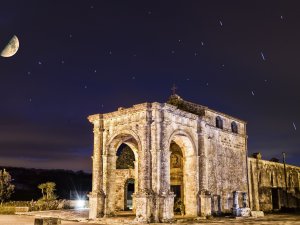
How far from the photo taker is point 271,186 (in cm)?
3522

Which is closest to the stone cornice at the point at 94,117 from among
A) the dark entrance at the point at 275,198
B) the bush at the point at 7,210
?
the bush at the point at 7,210

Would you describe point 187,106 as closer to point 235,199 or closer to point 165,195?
point 235,199

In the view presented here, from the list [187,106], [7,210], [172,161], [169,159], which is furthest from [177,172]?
[7,210]

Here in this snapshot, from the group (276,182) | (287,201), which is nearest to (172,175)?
(276,182)

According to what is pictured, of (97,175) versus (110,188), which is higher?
(97,175)

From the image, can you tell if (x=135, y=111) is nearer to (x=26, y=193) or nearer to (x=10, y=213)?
(x=10, y=213)

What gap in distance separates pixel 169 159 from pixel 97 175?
5.20 metres

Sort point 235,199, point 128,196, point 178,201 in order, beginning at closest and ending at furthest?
point 178,201
point 235,199
point 128,196

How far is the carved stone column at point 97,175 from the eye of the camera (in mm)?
22413

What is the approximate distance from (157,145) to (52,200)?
16288mm

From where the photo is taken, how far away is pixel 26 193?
74.8 meters

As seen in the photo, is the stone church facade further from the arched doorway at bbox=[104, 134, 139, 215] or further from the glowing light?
the glowing light

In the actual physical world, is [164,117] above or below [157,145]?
above

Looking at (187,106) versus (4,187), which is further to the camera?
(4,187)
